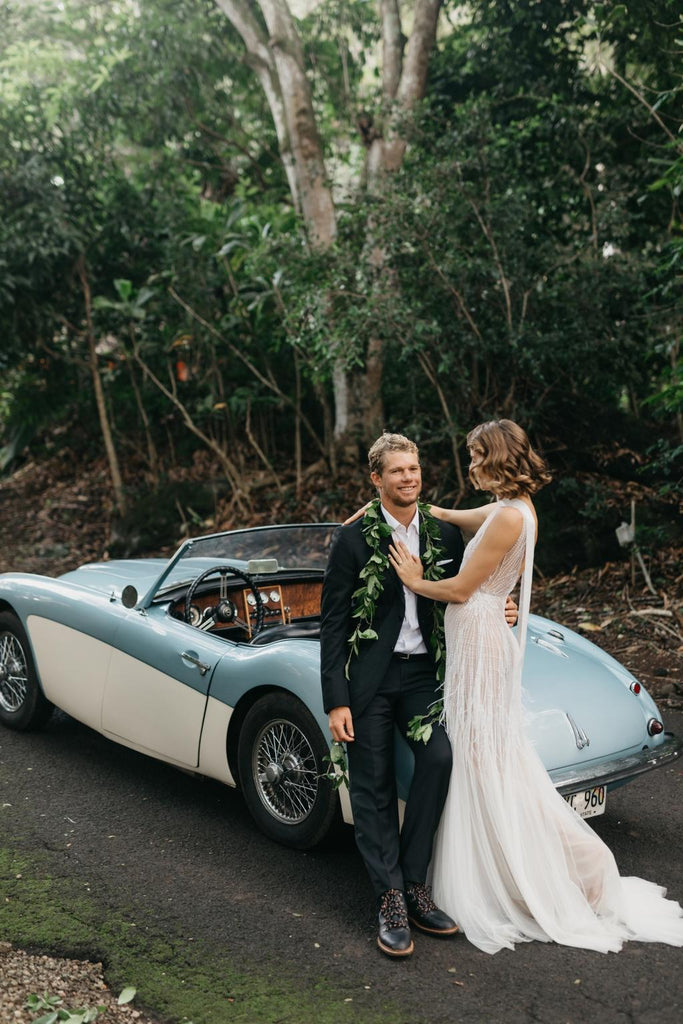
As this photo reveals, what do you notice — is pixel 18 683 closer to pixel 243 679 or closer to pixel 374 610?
pixel 243 679

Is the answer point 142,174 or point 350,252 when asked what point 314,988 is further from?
point 142,174

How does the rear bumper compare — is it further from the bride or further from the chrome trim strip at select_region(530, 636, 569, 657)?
the chrome trim strip at select_region(530, 636, 569, 657)

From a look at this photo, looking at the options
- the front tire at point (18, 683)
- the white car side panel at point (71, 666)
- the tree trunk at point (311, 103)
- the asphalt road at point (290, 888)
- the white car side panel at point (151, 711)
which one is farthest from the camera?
the tree trunk at point (311, 103)

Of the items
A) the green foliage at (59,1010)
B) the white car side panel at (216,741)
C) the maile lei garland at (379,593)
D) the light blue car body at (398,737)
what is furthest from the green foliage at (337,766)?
the green foliage at (59,1010)

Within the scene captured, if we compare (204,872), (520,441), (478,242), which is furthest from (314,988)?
(478,242)

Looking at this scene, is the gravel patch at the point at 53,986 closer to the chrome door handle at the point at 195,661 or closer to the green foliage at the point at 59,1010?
the green foliage at the point at 59,1010

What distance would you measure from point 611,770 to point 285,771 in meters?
1.39

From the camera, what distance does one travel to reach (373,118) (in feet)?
37.6

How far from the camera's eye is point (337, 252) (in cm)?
989

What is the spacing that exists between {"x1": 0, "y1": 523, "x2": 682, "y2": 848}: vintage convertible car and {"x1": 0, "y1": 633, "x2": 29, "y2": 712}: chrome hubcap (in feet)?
0.04

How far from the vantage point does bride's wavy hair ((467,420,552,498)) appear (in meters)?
3.77

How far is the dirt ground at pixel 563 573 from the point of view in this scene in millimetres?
7449

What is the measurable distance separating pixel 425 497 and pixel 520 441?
698cm

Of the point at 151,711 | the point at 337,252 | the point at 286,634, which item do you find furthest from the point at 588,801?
the point at 337,252
